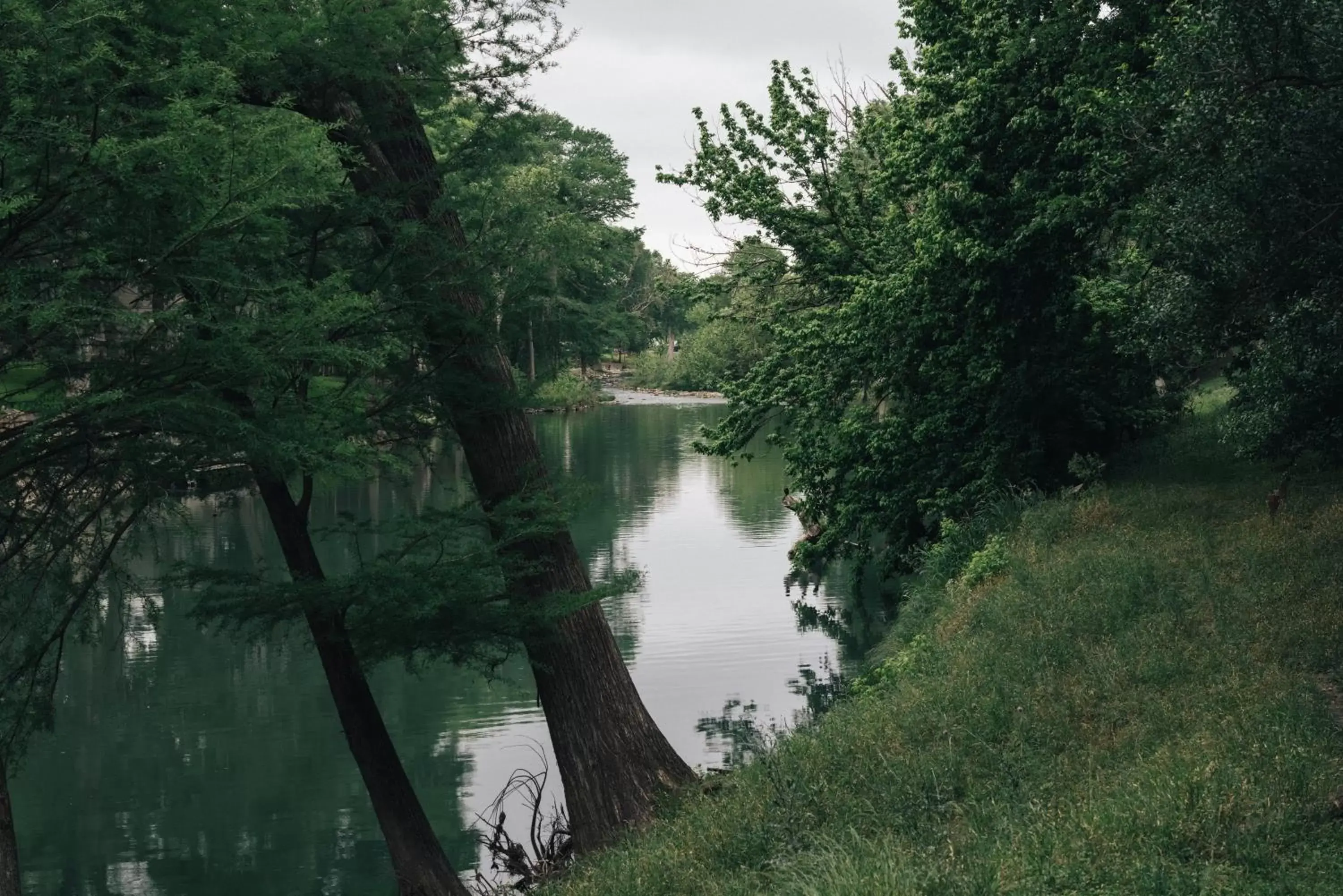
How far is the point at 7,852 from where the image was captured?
7.97 m

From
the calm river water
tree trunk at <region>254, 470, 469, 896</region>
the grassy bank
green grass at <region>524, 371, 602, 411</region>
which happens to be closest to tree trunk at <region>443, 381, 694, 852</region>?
the calm river water

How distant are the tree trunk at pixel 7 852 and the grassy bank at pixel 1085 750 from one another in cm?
336

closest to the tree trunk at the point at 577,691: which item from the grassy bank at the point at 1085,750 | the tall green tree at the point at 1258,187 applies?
the grassy bank at the point at 1085,750

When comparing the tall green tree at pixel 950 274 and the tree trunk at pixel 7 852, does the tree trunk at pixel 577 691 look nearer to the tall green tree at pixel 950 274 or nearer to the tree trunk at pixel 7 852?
the tree trunk at pixel 7 852

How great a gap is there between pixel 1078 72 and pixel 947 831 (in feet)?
35.4

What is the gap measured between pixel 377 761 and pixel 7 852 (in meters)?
3.72

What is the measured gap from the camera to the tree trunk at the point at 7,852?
25.9 feet

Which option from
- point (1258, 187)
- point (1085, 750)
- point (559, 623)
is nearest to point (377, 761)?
point (559, 623)

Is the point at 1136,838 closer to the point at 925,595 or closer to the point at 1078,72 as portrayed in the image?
the point at 925,595

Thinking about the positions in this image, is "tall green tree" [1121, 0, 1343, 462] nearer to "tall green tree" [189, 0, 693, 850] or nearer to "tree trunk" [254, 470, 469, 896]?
"tall green tree" [189, 0, 693, 850]

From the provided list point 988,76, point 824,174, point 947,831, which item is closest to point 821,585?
point 824,174

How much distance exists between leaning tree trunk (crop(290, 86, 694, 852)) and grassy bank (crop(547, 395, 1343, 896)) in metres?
0.89

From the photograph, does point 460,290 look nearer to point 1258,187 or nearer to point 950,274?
point 1258,187

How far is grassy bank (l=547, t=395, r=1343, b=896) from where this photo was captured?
6.04m
